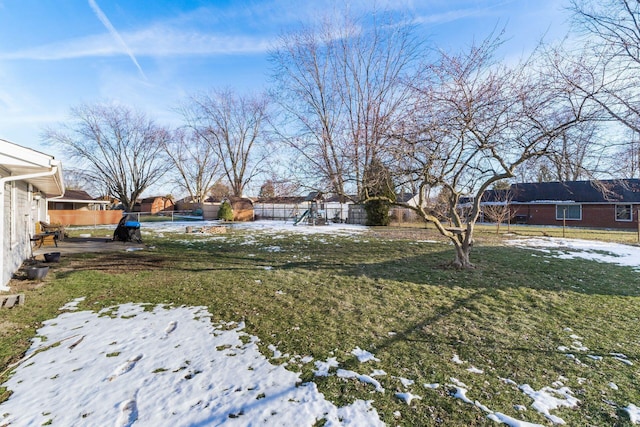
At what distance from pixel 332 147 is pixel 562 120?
5073 mm

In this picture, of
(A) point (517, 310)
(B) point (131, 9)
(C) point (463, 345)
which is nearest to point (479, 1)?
(A) point (517, 310)

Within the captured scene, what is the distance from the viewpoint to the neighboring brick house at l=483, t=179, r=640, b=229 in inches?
790

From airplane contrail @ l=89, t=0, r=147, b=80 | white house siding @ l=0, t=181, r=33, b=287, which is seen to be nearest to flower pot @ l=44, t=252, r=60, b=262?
white house siding @ l=0, t=181, r=33, b=287

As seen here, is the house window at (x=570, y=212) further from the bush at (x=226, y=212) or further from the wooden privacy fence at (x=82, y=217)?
the wooden privacy fence at (x=82, y=217)

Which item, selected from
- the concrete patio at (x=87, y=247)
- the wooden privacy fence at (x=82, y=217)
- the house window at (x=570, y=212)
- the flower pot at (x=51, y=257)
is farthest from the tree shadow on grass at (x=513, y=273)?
the wooden privacy fence at (x=82, y=217)

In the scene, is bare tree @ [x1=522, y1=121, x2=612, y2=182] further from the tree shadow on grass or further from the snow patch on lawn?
the snow patch on lawn

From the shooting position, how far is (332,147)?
27.6 ft

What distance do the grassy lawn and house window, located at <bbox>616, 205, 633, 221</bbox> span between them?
60.0 ft

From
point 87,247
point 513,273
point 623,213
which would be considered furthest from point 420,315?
point 623,213

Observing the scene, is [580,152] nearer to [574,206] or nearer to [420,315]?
[420,315]

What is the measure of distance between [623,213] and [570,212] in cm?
279

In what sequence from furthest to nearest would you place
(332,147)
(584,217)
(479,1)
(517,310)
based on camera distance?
(584,217)
(332,147)
(479,1)
(517,310)

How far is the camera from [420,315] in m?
4.41

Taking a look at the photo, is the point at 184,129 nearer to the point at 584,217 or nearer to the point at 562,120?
the point at 562,120
